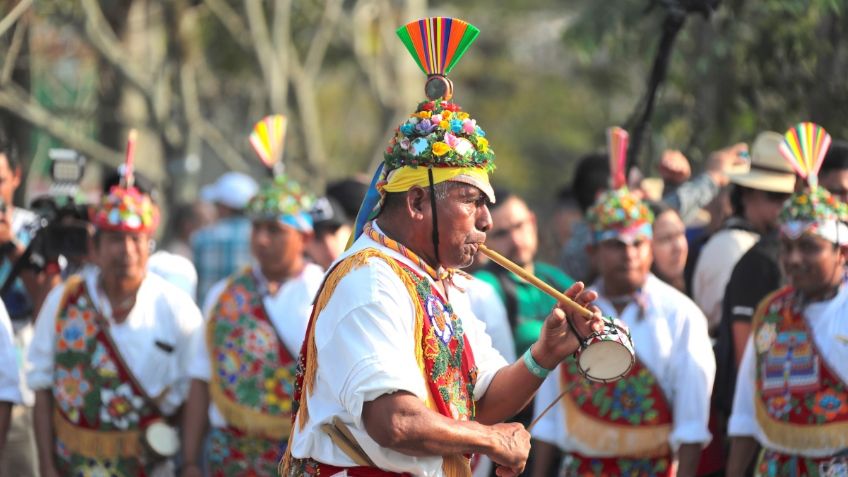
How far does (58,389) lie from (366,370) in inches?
122

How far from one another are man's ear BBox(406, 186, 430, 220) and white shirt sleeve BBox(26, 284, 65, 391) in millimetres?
2945

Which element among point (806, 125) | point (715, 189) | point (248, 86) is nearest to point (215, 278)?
point (715, 189)

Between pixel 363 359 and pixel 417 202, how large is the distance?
0.58 meters

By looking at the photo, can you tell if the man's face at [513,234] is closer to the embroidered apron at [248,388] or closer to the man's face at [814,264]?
the embroidered apron at [248,388]

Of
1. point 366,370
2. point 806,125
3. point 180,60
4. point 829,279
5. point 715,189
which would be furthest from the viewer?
point 180,60

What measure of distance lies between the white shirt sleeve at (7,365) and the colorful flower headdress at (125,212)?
0.76 m

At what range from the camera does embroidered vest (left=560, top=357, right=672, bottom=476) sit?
249 inches

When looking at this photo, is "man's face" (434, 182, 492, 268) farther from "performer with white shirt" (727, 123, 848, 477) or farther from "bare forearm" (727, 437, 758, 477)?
"bare forearm" (727, 437, 758, 477)

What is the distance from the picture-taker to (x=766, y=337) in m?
6.10

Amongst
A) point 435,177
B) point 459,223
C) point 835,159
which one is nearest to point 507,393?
point 459,223

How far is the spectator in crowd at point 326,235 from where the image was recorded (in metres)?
7.64

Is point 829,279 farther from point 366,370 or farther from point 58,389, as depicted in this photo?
point 58,389

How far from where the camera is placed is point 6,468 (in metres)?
7.33

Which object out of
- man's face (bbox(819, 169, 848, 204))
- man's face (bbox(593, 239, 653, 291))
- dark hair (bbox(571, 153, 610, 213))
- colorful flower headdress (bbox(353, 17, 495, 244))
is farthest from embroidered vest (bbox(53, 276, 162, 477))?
man's face (bbox(819, 169, 848, 204))
